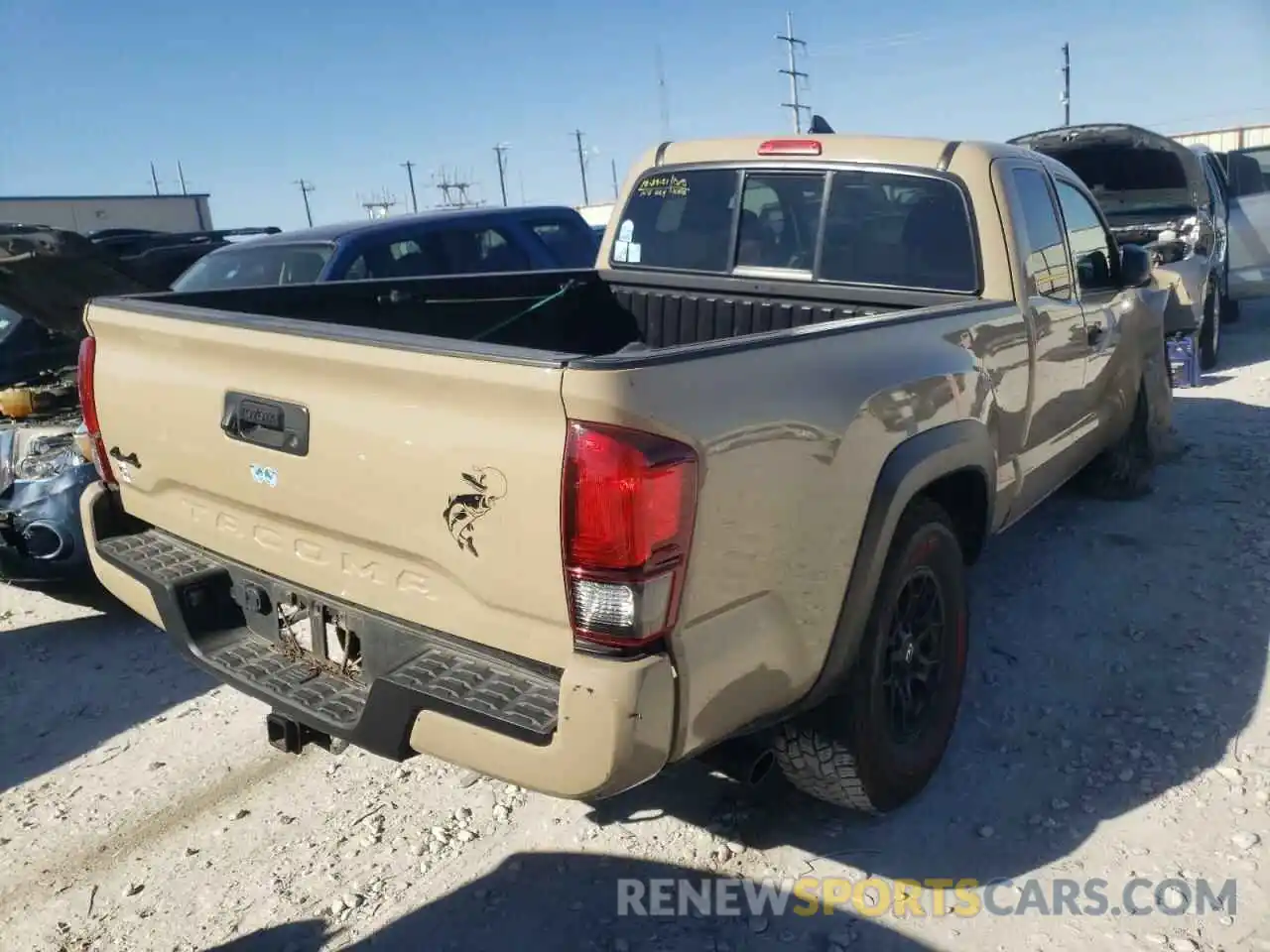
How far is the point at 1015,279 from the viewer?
3.44 metres

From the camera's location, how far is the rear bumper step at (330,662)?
2.08m

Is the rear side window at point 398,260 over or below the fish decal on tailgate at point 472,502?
over

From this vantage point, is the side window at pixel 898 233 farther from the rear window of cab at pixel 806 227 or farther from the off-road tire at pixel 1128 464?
the off-road tire at pixel 1128 464

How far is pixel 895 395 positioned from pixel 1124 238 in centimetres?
749

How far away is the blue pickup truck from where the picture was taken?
6.42m

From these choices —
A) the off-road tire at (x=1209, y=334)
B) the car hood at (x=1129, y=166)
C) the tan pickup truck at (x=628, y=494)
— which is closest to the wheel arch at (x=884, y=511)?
the tan pickup truck at (x=628, y=494)

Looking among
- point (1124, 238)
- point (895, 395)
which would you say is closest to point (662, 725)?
point (895, 395)

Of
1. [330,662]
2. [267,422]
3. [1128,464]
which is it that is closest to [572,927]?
[330,662]

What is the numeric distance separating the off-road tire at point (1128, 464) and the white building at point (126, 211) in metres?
36.3

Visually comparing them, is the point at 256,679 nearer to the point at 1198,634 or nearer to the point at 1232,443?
the point at 1198,634

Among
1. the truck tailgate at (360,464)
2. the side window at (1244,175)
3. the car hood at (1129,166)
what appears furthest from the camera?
the side window at (1244,175)

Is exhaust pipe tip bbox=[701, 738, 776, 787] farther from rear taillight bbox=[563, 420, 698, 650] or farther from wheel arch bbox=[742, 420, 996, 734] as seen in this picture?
rear taillight bbox=[563, 420, 698, 650]

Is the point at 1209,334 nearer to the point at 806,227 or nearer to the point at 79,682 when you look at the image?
the point at 806,227

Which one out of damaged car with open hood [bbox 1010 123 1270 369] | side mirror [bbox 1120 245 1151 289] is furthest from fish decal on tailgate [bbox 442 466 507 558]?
damaged car with open hood [bbox 1010 123 1270 369]
